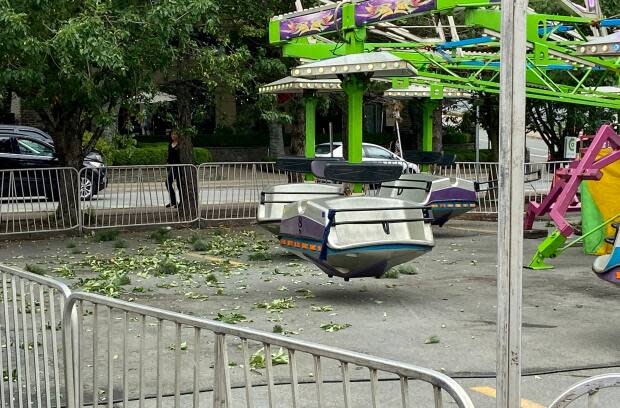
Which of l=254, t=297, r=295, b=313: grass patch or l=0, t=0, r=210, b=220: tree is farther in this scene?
l=0, t=0, r=210, b=220: tree

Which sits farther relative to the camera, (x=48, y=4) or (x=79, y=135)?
(x=79, y=135)

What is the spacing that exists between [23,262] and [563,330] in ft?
27.4

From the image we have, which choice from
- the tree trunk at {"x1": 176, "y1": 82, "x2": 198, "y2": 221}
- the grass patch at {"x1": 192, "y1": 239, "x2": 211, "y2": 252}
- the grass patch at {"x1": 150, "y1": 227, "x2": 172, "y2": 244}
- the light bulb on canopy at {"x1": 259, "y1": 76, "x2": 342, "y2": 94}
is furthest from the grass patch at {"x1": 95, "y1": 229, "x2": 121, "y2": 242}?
the light bulb on canopy at {"x1": 259, "y1": 76, "x2": 342, "y2": 94}

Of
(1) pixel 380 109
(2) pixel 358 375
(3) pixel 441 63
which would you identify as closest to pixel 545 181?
(3) pixel 441 63

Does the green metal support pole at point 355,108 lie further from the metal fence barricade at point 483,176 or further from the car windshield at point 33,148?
the car windshield at point 33,148

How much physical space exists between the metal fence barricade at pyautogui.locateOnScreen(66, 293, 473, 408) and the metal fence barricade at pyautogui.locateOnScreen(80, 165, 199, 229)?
386 inches

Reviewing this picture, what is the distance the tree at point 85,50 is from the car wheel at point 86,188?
20 cm

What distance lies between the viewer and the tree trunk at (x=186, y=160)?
18562 mm

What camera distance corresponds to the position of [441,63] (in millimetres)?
17906

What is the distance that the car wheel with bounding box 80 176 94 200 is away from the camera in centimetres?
1739

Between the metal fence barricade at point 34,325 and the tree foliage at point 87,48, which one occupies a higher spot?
the tree foliage at point 87,48

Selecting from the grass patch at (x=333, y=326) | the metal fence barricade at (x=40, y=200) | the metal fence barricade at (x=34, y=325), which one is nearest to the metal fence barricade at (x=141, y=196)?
the metal fence barricade at (x=40, y=200)

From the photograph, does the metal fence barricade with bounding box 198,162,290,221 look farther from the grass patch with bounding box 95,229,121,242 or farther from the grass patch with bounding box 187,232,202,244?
the grass patch with bounding box 95,229,121,242

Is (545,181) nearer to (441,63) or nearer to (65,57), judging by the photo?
(441,63)
